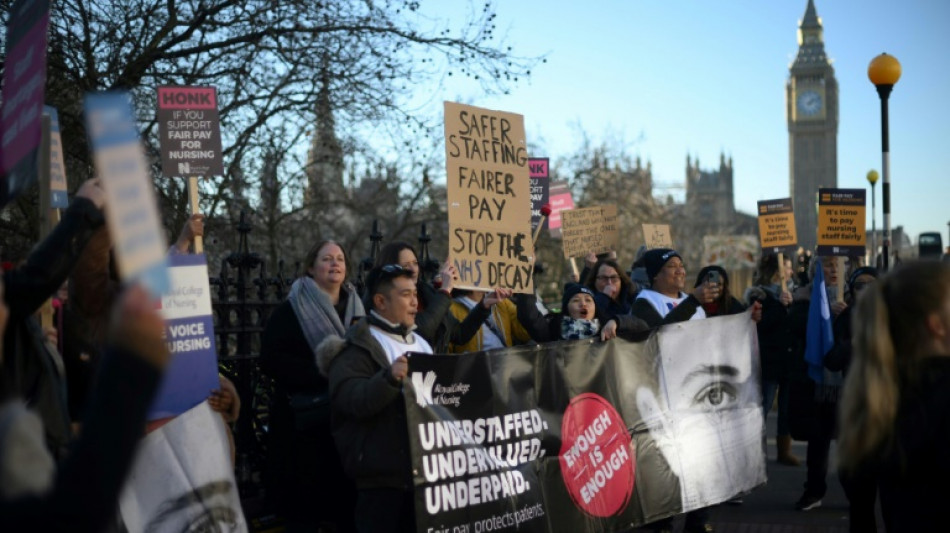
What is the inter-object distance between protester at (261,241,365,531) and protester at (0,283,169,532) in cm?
409

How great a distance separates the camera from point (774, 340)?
35.4 feet

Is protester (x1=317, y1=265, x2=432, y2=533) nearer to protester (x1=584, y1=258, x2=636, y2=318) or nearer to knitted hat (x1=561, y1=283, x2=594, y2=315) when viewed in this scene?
knitted hat (x1=561, y1=283, x2=594, y2=315)

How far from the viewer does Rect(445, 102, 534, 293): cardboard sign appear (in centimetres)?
689

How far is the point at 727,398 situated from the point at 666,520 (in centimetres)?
99

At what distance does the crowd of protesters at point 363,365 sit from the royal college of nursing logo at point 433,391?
125mm

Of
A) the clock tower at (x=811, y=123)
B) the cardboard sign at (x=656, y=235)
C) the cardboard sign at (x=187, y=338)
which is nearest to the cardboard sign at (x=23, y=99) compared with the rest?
the cardboard sign at (x=187, y=338)

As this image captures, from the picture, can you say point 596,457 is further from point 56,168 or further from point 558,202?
point 558,202

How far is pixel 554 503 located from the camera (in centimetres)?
626

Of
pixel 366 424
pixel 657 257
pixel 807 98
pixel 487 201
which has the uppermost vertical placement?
pixel 807 98

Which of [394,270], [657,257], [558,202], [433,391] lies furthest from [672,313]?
[558,202]

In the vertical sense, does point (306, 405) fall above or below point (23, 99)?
below

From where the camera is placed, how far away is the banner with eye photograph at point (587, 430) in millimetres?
5613

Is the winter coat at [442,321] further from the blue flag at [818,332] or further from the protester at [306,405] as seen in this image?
the blue flag at [818,332]

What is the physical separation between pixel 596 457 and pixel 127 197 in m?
5.23
